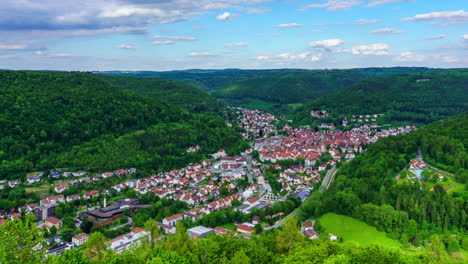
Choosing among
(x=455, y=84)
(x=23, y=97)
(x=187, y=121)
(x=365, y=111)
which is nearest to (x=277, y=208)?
(x=187, y=121)

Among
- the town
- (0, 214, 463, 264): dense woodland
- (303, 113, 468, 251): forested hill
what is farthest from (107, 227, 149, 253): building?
(303, 113, 468, 251): forested hill

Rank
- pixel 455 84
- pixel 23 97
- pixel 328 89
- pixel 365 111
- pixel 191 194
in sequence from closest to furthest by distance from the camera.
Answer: pixel 191 194
pixel 23 97
pixel 365 111
pixel 455 84
pixel 328 89

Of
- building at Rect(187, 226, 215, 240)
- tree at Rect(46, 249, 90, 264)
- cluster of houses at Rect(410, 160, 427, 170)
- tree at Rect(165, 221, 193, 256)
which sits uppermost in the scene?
tree at Rect(46, 249, 90, 264)

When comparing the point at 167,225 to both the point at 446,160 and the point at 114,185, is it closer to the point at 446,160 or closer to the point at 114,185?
the point at 114,185

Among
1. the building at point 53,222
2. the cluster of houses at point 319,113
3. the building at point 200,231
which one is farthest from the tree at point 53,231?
the cluster of houses at point 319,113

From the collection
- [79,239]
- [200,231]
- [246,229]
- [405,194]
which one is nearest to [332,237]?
[246,229]

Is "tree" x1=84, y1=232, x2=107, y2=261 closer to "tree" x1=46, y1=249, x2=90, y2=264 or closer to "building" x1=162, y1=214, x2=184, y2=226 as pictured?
"tree" x1=46, y1=249, x2=90, y2=264
